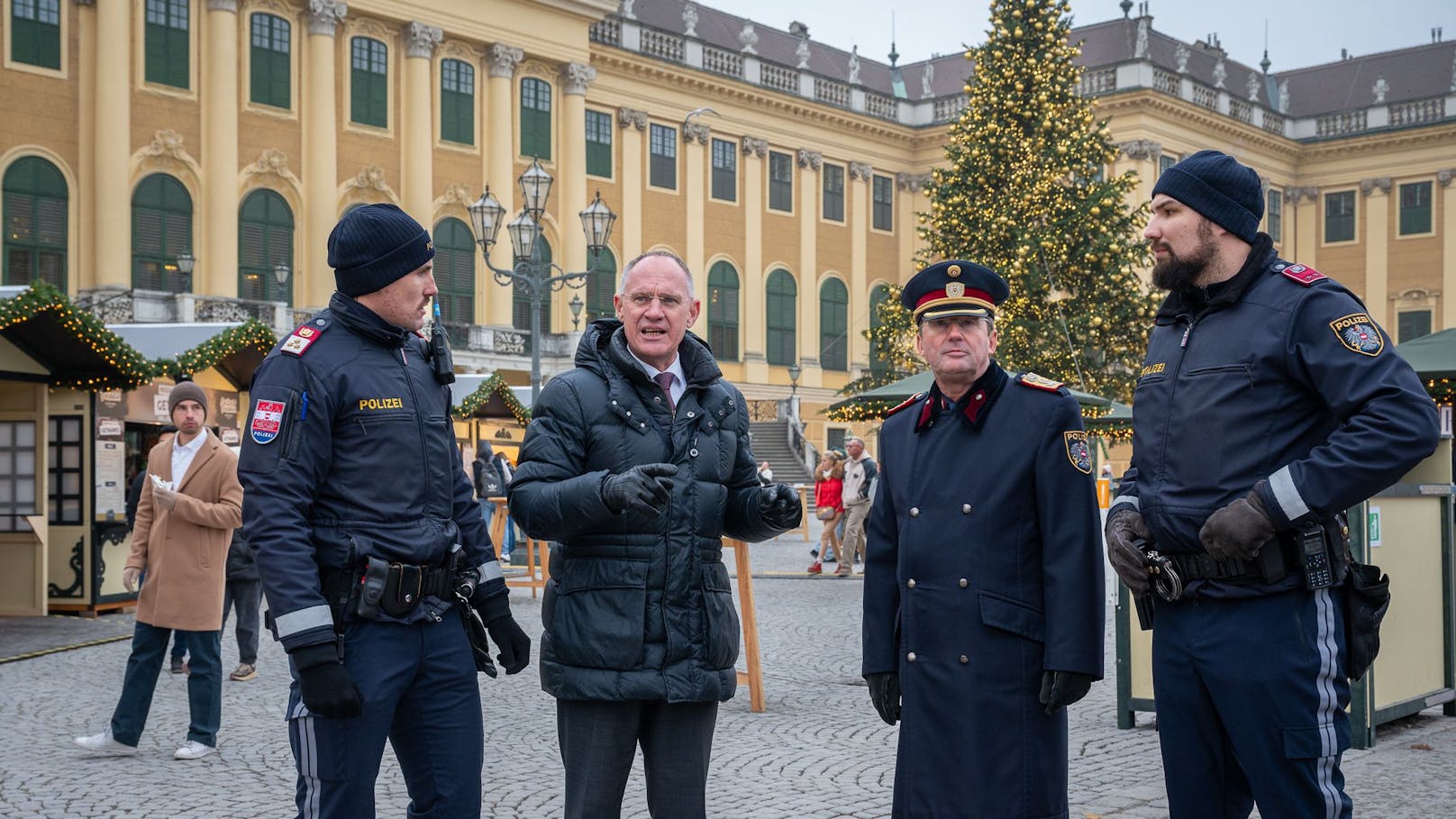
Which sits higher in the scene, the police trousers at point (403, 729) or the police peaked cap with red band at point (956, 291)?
the police peaked cap with red band at point (956, 291)

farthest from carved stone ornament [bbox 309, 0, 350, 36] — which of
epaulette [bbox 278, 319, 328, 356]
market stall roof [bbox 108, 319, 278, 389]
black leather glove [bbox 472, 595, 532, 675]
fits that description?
black leather glove [bbox 472, 595, 532, 675]

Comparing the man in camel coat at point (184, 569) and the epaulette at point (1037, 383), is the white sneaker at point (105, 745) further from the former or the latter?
the epaulette at point (1037, 383)

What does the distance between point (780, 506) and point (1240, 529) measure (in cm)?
125

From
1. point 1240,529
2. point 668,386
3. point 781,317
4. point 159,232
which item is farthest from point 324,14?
point 1240,529

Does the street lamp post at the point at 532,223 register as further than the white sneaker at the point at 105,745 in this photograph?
Yes

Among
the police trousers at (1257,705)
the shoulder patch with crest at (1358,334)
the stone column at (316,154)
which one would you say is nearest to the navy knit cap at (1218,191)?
the shoulder patch with crest at (1358,334)

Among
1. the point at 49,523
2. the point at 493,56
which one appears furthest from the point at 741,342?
the point at 49,523

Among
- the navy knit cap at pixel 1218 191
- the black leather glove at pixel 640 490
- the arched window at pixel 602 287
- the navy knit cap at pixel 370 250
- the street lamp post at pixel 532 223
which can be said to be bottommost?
the black leather glove at pixel 640 490

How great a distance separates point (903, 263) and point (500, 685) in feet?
147

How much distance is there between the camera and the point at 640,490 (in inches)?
148

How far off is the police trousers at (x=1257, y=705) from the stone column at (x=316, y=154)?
3490cm

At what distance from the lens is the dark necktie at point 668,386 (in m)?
4.27

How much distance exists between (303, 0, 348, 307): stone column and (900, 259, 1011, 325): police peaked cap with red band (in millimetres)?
34202

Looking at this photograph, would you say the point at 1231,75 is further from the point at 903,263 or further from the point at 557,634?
the point at 557,634
